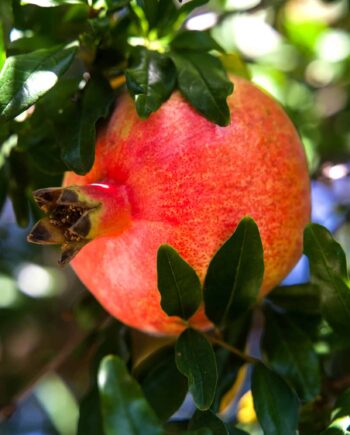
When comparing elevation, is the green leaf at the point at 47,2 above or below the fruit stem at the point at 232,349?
above

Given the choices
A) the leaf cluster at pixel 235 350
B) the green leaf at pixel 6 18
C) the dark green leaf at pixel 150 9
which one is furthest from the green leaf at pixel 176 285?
the green leaf at pixel 6 18

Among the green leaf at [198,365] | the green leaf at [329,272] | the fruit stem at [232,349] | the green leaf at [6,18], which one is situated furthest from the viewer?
the green leaf at [6,18]

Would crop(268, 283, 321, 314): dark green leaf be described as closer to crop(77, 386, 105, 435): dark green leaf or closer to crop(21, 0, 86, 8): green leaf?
crop(77, 386, 105, 435): dark green leaf

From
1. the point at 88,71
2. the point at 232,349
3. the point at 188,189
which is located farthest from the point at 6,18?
the point at 232,349

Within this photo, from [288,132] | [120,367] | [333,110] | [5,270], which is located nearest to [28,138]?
[288,132]

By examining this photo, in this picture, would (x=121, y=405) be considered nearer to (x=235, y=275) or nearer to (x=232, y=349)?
(x=235, y=275)

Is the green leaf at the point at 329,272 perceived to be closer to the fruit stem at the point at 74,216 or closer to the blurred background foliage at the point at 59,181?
the blurred background foliage at the point at 59,181
